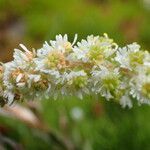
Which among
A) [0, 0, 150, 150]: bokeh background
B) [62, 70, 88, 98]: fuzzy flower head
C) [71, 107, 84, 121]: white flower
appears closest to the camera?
[62, 70, 88, 98]: fuzzy flower head

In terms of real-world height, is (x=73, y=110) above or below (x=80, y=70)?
above

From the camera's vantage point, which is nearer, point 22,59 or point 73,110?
point 22,59

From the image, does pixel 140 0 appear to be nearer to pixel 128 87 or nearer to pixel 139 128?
pixel 139 128

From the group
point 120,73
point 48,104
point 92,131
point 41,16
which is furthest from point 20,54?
point 41,16

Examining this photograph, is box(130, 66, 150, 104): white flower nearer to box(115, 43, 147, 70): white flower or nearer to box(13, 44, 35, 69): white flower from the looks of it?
box(115, 43, 147, 70): white flower

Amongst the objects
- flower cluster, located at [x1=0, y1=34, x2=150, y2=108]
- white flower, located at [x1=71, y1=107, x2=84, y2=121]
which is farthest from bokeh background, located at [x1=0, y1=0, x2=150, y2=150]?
flower cluster, located at [x1=0, y1=34, x2=150, y2=108]

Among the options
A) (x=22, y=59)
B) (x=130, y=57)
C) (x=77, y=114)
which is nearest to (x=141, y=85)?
(x=130, y=57)

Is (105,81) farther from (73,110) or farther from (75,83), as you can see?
(73,110)
